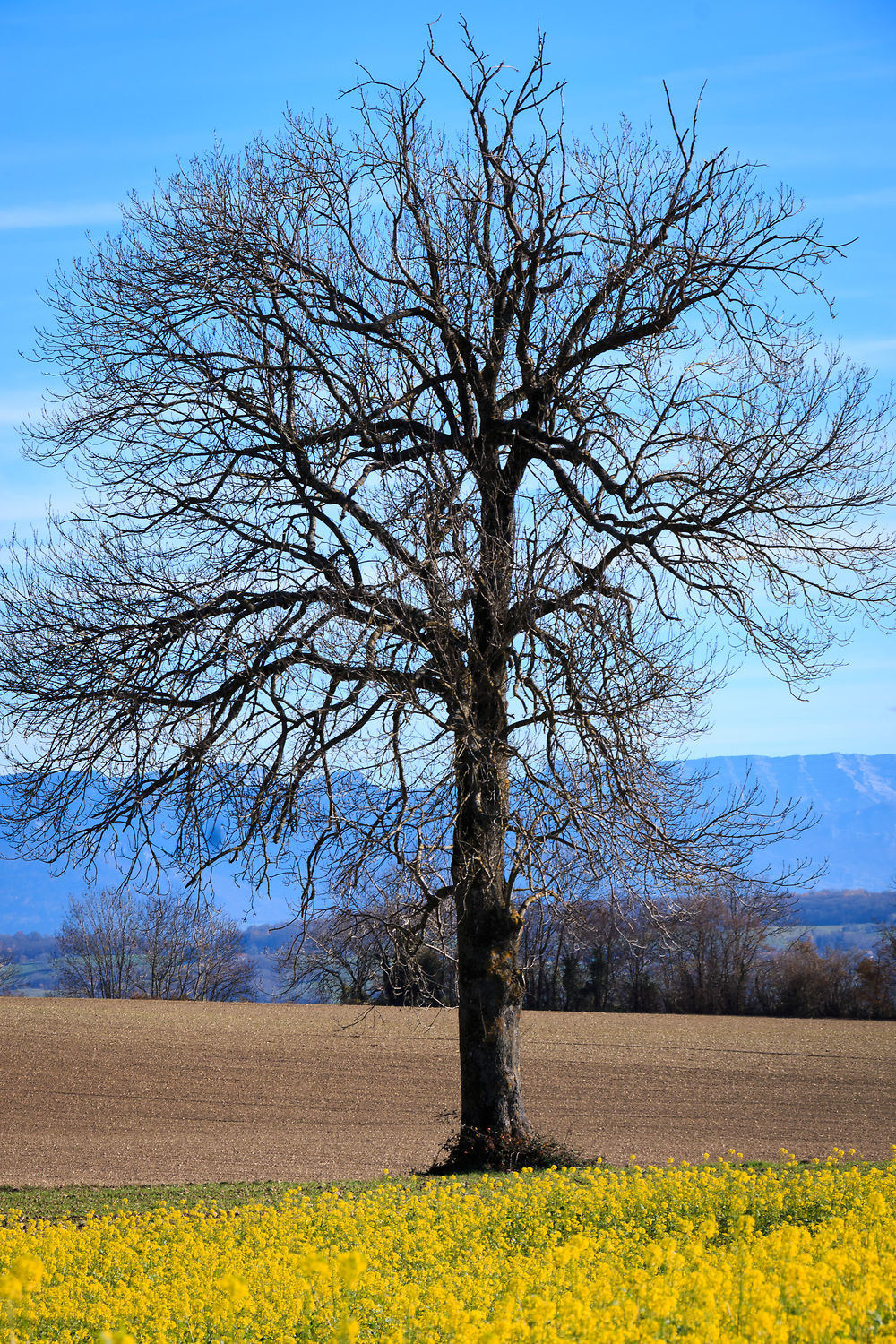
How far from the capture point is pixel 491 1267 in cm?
626

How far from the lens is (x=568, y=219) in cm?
1277

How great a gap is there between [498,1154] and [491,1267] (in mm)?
6554

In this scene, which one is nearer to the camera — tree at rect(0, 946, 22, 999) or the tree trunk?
the tree trunk

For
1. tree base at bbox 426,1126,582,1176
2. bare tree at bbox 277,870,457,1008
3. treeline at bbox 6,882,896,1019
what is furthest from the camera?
tree base at bbox 426,1126,582,1176

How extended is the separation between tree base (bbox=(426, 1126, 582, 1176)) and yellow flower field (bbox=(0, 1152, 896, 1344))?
7.46ft

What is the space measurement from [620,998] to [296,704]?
38.0 metres

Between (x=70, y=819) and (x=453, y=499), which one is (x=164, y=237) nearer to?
(x=453, y=499)

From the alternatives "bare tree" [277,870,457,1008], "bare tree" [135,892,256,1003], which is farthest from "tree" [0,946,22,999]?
"bare tree" [277,870,457,1008]

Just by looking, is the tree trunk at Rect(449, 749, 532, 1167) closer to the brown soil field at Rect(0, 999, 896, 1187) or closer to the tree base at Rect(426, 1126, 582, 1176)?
the tree base at Rect(426, 1126, 582, 1176)

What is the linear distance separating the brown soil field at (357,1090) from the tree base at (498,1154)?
76.9 inches

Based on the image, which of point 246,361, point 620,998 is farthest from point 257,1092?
point 620,998

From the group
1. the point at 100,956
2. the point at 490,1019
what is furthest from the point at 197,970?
the point at 490,1019

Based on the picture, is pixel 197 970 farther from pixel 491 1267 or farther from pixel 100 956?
pixel 491 1267

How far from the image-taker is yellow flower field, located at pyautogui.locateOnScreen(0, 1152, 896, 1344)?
4184mm
